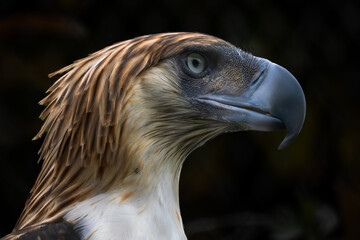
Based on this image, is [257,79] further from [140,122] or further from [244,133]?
[244,133]

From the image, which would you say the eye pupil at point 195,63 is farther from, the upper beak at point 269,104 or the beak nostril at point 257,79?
the beak nostril at point 257,79

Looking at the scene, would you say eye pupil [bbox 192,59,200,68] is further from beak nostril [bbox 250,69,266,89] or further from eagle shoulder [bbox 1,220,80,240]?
eagle shoulder [bbox 1,220,80,240]

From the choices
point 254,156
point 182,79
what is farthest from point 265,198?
point 182,79

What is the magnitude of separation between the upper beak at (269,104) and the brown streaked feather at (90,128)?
276 millimetres

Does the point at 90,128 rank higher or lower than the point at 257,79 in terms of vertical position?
lower

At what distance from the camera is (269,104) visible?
223cm

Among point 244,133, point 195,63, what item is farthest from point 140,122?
point 244,133

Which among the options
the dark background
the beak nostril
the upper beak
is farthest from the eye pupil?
the dark background

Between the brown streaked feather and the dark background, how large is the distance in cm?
231

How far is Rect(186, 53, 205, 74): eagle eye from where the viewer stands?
2.34 metres

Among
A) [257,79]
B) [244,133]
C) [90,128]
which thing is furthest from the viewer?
[244,133]

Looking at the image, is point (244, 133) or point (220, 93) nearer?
point (220, 93)

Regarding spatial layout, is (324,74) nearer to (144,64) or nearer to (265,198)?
(265,198)

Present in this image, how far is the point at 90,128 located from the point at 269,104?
70cm
